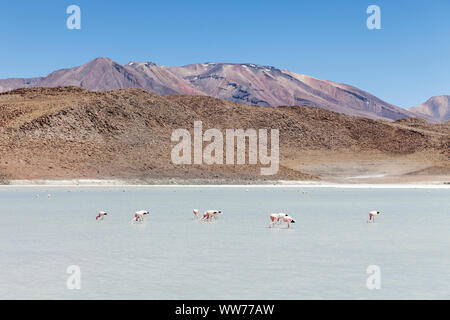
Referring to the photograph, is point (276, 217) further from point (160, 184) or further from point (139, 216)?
point (160, 184)

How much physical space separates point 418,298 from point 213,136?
296 ft

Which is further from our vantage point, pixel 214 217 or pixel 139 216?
pixel 214 217

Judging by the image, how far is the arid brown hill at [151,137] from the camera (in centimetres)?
8388

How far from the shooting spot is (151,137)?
9475cm

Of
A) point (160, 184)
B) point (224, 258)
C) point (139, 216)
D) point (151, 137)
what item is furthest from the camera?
point (151, 137)

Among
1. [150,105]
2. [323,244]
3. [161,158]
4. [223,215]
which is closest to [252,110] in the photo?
[150,105]

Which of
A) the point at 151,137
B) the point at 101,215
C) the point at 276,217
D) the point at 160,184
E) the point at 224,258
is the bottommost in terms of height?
the point at 160,184

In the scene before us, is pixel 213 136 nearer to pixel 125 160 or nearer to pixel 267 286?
pixel 125 160

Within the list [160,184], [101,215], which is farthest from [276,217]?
[160,184]

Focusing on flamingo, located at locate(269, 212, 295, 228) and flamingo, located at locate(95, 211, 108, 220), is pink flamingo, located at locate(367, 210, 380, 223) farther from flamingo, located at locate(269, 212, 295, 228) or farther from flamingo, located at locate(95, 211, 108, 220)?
flamingo, located at locate(95, 211, 108, 220)

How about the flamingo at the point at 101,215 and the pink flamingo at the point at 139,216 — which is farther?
the flamingo at the point at 101,215

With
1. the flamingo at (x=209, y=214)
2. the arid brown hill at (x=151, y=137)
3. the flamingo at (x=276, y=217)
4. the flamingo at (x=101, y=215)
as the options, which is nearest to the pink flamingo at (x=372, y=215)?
the flamingo at (x=276, y=217)

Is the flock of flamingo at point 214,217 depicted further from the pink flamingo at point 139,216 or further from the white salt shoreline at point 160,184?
the white salt shoreline at point 160,184
